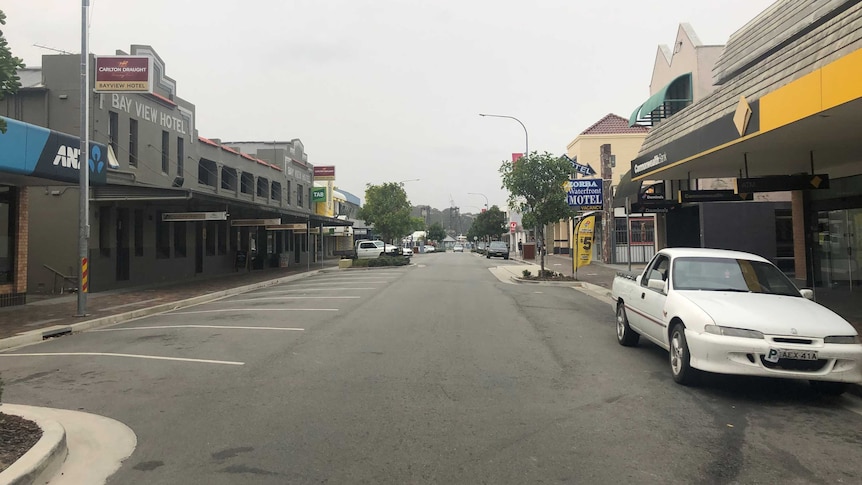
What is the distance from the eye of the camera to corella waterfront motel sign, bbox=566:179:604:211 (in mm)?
23188

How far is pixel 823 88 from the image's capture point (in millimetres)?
7602

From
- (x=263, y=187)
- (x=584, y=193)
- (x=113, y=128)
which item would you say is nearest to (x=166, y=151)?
(x=113, y=128)

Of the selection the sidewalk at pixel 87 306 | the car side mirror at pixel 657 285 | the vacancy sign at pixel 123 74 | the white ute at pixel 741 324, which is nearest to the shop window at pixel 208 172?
the sidewalk at pixel 87 306

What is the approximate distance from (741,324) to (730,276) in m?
1.67

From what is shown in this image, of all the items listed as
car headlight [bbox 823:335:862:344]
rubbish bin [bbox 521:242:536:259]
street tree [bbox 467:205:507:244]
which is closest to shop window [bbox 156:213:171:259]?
car headlight [bbox 823:335:862:344]

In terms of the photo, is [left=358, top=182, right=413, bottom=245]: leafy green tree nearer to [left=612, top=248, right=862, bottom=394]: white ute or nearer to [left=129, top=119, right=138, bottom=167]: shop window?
[left=129, top=119, right=138, bottom=167]: shop window

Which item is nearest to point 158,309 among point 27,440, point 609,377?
point 27,440

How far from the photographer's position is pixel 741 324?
19.8 ft

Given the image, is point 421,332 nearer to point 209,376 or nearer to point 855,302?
point 209,376

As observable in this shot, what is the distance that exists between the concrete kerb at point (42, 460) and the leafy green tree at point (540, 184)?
1954 cm

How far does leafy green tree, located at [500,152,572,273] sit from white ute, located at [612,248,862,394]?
A: 48.4 feet

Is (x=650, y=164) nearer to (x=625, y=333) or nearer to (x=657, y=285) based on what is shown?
(x=625, y=333)

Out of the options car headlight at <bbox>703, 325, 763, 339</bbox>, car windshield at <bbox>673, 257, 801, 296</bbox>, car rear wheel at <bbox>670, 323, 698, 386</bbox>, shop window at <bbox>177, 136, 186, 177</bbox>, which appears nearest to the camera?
car headlight at <bbox>703, 325, 763, 339</bbox>

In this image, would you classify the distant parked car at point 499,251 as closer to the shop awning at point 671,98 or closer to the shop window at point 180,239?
the shop awning at point 671,98
